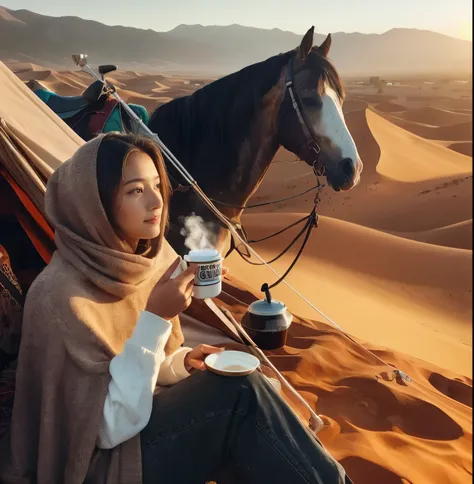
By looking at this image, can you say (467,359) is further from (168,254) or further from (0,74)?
(0,74)

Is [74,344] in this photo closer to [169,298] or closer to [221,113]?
[169,298]

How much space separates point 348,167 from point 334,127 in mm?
304

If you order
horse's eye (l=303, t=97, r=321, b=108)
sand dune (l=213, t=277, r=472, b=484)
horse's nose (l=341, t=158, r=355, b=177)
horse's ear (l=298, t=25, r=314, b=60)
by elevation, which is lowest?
sand dune (l=213, t=277, r=472, b=484)

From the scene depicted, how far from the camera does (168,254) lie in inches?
101

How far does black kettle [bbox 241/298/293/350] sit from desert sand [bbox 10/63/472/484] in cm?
33

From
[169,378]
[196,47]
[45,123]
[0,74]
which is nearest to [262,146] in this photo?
[45,123]

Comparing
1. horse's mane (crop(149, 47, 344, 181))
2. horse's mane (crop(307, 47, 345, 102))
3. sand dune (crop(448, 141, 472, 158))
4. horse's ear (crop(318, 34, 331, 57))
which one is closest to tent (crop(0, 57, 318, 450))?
horse's mane (crop(149, 47, 344, 181))

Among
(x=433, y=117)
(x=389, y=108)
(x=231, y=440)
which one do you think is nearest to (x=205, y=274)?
(x=231, y=440)

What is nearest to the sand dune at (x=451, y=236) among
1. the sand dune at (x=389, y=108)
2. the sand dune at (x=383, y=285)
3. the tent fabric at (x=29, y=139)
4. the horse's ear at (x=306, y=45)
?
the sand dune at (x=383, y=285)

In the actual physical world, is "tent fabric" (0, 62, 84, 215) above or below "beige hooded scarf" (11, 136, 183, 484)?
above

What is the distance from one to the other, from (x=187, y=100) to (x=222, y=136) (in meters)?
0.41

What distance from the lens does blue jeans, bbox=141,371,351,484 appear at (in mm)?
1751

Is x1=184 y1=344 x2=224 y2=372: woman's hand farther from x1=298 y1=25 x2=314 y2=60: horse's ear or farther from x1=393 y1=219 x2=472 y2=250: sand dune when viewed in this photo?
x1=393 y1=219 x2=472 y2=250: sand dune

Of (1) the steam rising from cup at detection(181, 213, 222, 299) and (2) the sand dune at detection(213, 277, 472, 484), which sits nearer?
(1) the steam rising from cup at detection(181, 213, 222, 299)
